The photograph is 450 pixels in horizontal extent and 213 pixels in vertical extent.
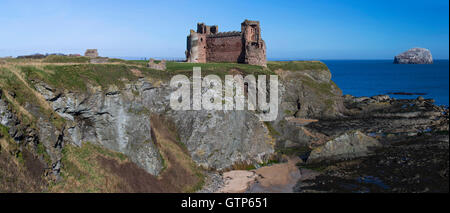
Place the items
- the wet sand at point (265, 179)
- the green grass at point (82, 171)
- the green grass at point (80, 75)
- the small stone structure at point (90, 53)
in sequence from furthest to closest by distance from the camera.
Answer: the small stone structure at point (90, 53) < the wet sand at point (265, 179) < the green grass at point (80, 75) < the green grass at point (82, 171)

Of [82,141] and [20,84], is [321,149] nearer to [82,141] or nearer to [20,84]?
[82,141]

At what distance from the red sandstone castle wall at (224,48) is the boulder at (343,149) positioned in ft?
97.0

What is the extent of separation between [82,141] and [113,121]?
3181mm

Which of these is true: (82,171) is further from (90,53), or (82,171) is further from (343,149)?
(343,149)

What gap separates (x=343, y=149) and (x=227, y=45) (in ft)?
108

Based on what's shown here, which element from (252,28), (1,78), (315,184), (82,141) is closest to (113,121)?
(82,141)

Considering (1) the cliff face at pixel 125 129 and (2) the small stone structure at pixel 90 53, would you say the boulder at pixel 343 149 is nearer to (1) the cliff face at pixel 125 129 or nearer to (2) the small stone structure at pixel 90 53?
(1) the cliff face at pixel 125 129

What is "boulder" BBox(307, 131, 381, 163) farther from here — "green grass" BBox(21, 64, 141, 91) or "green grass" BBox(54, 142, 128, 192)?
"green grass" BBox(54, 142, 128, 192)

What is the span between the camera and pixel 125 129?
32062 millimetres

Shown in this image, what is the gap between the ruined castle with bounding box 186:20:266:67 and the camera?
62.3 m

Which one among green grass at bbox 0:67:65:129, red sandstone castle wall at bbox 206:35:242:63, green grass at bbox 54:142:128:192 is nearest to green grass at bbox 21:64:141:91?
green grass at bbox 0:67:65:129

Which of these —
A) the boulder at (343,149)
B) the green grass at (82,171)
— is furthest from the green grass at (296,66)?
the green grass at (82,171)

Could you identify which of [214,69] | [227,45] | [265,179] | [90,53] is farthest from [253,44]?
[265,179]

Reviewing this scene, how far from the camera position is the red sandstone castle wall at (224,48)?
6494cm
